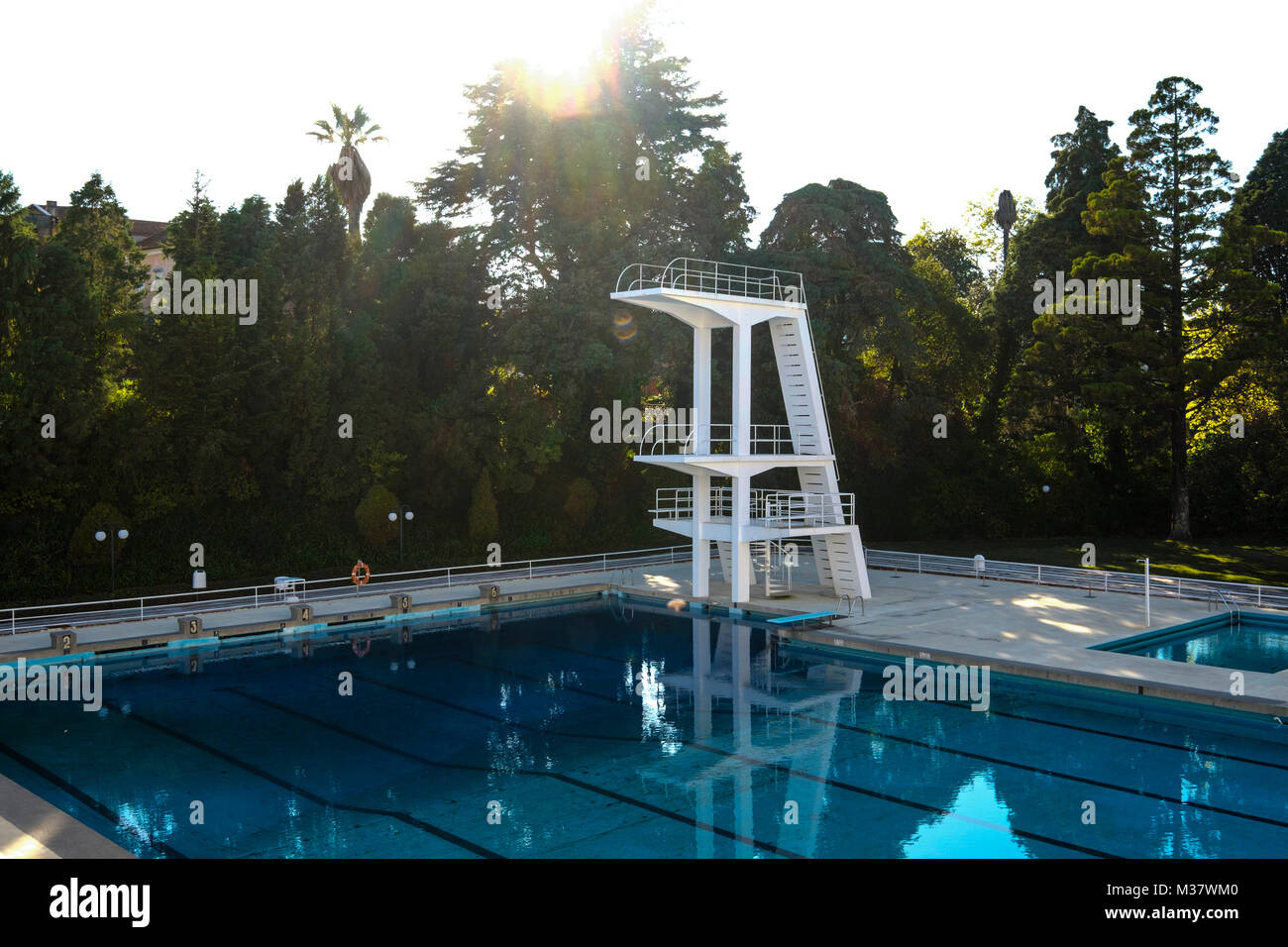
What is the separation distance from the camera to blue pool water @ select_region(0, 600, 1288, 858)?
1156cm

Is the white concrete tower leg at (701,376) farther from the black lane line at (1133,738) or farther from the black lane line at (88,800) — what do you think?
the black lane line at (88,800)

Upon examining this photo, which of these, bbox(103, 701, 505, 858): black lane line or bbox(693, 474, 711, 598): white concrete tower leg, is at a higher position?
bbox(693, 474, 711, 598): white concrete tower leg

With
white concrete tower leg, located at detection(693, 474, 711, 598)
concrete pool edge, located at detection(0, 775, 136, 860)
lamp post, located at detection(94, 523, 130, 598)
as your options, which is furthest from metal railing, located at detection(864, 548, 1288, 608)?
lamp post, located at detection(94, 523, 130, 598)

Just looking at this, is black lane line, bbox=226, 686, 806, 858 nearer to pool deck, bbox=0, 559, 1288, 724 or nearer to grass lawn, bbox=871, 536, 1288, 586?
pool deck, bbox=0, 559, 1288, 724

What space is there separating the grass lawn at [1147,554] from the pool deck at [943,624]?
5157 millimetres

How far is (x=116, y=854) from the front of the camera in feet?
33.9

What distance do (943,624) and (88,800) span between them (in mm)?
16035

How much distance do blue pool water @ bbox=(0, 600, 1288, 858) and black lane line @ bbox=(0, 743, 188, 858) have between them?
1.6 inches

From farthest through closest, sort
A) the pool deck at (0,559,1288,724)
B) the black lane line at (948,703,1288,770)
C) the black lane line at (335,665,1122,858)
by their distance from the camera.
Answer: the pool deck at (0,559,1288,724) < the black lane line at (948,703,1288,770) < the black lane line at (335,665,1122,858)

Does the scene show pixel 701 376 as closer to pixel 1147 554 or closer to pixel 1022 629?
pixel 1022 629

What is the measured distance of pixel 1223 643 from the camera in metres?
21.6

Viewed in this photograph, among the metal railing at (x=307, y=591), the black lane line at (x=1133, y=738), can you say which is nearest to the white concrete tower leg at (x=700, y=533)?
the metal railing at (x=307, y=591)

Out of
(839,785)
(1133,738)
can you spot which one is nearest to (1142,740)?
(1133,738)

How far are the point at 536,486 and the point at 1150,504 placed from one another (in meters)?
22.4
